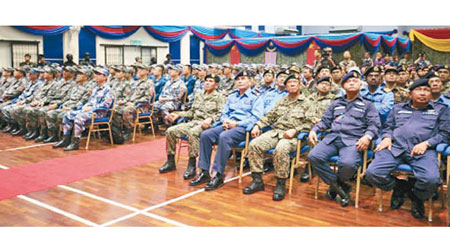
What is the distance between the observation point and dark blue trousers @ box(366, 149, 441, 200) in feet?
11.1

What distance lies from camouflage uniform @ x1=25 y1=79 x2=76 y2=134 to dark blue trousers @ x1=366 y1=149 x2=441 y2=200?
221 inches

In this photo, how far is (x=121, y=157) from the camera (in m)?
5.95

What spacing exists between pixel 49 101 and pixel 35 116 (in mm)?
422

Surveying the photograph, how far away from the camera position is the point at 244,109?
482 cm

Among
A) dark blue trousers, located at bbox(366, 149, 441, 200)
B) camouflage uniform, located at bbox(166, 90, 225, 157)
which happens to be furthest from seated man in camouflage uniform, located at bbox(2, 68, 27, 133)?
dark blue trousers, located at bbox(366, 149, 441, 200)

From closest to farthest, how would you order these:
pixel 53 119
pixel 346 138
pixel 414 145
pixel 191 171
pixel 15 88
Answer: pixel 414 145
pixel 346 138
pixel 191 171
pixel 53 119
pixel 15 88

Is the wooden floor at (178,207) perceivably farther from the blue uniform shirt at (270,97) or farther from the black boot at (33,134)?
the black boot at (33,134)

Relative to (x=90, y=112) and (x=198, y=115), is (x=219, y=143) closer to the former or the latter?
(x=198, y=115)

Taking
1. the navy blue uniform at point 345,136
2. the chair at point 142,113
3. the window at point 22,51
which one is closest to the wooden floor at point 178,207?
the navy blue uniform at point 345,136

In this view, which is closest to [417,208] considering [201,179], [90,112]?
[201,179]
